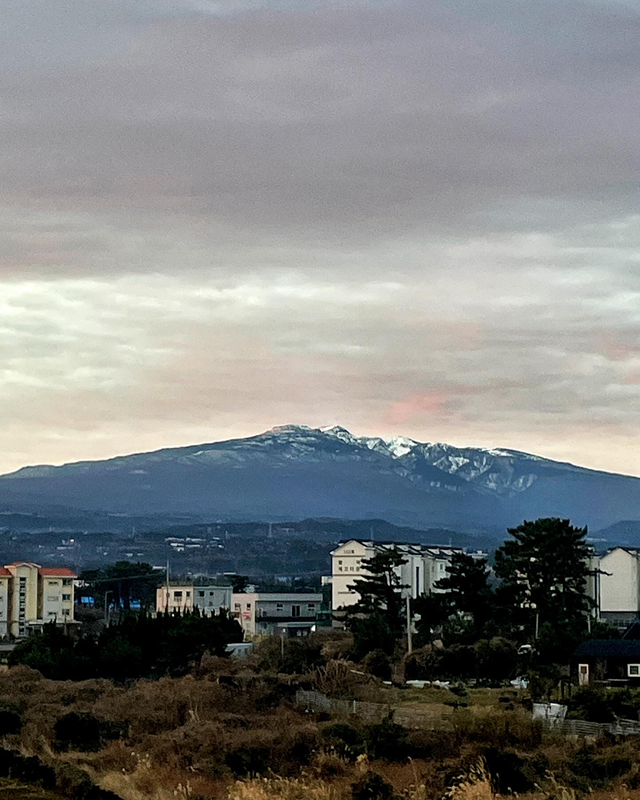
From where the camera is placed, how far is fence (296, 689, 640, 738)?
2805 centimetres

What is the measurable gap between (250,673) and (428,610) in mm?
13626

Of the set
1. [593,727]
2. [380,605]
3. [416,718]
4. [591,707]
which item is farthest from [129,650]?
[593,727]

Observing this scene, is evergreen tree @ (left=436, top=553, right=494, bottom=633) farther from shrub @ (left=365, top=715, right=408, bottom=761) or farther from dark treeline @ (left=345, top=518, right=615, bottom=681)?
shrub @ (left=365, top=715, right=408, bottom=761)

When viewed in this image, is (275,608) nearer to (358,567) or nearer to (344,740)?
(358,567)

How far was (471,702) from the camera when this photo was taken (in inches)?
1321

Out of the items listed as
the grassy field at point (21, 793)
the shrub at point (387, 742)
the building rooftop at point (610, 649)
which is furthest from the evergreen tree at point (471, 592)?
the grassy field at point (21, 793)

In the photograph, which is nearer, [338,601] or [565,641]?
[565,641]

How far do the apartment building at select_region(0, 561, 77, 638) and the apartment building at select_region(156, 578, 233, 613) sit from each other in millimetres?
8504

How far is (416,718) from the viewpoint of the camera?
3012 centimetres

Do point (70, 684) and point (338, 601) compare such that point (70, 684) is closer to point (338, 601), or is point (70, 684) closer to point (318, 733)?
point (318, 733)

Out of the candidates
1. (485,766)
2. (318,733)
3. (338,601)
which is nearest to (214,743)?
(318,733)

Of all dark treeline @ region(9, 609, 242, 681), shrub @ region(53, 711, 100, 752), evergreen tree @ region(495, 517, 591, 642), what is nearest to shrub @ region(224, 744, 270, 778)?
shrub @ region(53, 711, 100, 752)

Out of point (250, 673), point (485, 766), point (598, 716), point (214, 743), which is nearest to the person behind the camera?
point (485, 766)

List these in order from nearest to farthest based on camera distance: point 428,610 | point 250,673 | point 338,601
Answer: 1. point 250,673
2. point 428,610
3. point 338,601
